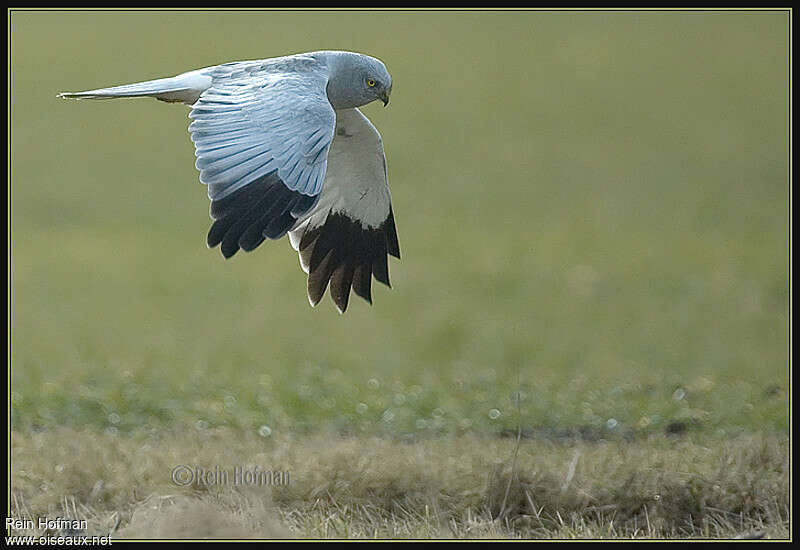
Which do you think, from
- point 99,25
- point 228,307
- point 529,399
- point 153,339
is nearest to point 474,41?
point 99,25

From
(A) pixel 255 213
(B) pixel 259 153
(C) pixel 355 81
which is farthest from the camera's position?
(C) pixel 355 81

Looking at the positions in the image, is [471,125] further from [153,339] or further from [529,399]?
[529,399]

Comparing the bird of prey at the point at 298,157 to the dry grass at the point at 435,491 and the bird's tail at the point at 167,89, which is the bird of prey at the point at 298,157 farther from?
the dry grass at the point at 435,491

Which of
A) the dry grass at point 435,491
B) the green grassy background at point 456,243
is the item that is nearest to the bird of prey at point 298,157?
the dry grass at point 435,491

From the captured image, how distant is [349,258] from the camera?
6738mm

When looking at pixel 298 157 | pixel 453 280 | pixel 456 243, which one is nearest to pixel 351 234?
pixel 298 157

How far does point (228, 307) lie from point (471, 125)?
7.02 meters

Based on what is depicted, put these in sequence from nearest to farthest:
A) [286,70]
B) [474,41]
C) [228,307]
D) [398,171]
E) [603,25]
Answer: [286,70]
[228,307]
[398,171]
[474,41]
[603,25]

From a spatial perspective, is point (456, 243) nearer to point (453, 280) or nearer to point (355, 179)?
point (453, 280)

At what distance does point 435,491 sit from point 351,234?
1507mm

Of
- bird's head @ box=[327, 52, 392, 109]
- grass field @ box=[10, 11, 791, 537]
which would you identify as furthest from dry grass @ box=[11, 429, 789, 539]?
bird's head @ box=[327, 52, 392, 109]

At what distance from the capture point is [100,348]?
11.7m

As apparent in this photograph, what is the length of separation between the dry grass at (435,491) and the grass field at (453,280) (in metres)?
0.02

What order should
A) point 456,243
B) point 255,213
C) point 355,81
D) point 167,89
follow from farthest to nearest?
1. point 456,243
2. point 355,81
3. point 167,89
4. point 255,213
